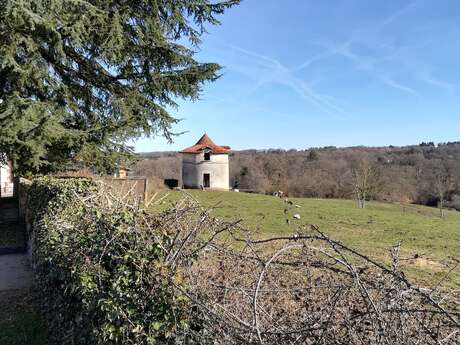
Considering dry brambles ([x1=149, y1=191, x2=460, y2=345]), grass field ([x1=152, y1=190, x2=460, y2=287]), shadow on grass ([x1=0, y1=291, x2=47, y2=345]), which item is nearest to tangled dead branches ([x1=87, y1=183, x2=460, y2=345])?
dry brambles ([x1=149, y1=191, x2=460, y2=345])

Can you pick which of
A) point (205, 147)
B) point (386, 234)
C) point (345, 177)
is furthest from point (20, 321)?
point (345, 177)

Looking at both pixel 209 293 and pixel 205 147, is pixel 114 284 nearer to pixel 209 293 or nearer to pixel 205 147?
pixel 209 293

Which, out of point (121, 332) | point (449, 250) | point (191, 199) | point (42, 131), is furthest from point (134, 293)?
point (449, 250)

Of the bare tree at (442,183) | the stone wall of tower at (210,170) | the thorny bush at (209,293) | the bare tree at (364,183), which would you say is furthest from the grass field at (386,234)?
the stone wall of tower at (210,170)

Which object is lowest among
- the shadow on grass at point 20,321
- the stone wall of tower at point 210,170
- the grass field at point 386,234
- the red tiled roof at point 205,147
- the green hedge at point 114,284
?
the shadow on grass at point 20,321

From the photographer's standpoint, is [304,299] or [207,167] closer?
[304,299]

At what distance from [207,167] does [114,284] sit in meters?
31.9

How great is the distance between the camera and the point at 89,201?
4.86 metres

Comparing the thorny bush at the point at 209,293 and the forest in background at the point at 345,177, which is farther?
the forest in background at the point at 345,177

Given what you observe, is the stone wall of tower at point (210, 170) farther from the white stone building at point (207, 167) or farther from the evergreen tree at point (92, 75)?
the evergreen tree at point (92, 75)

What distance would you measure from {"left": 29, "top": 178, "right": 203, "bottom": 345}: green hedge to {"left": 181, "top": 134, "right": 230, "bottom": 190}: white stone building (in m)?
30.0

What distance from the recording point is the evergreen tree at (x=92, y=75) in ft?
28.7

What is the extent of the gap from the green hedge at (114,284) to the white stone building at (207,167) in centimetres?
2999

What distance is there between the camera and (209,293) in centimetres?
247
